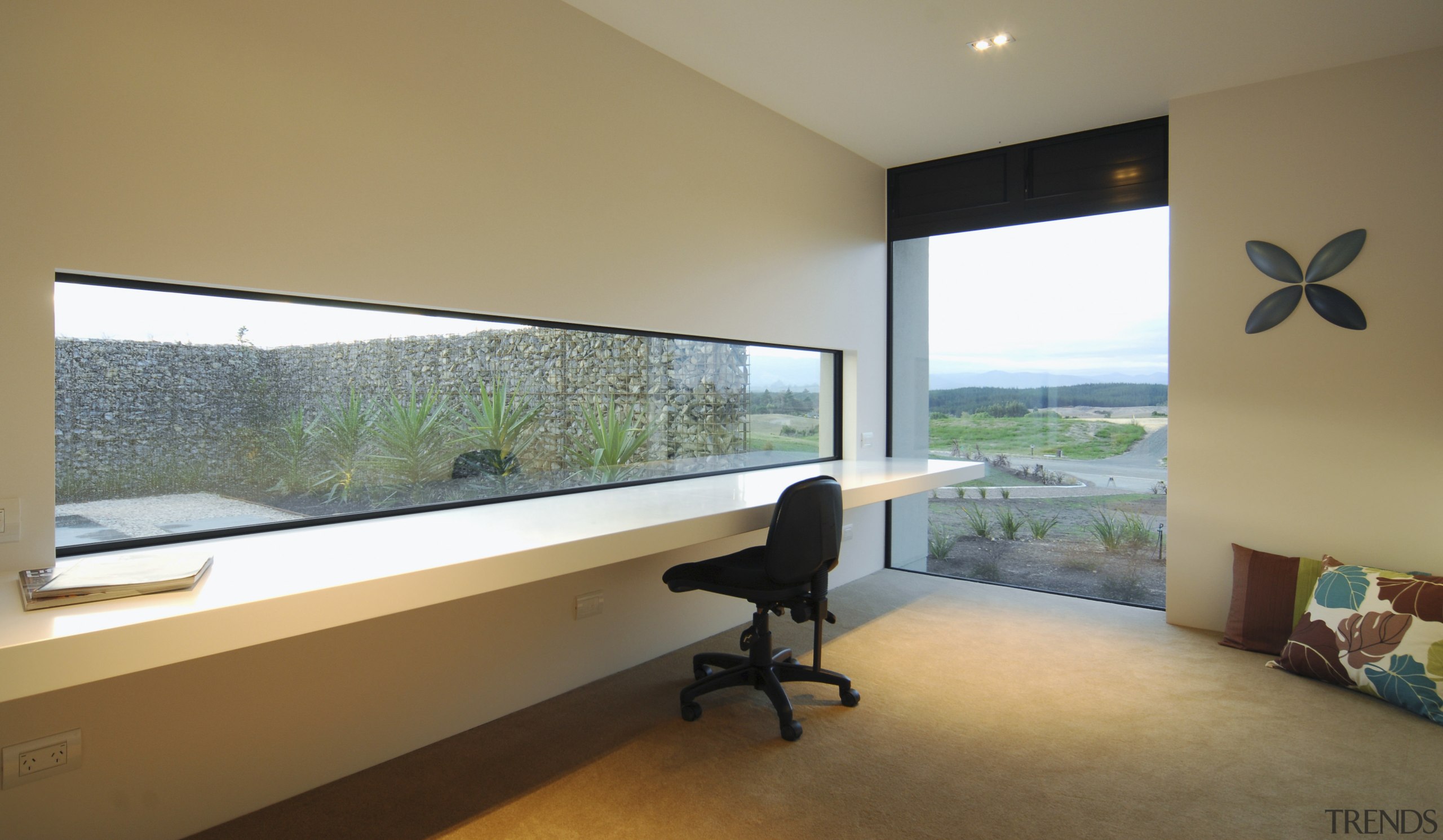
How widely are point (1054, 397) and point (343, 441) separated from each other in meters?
3.74

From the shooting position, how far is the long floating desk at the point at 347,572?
1.34 m

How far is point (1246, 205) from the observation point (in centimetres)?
360

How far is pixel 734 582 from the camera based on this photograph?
2.61 m

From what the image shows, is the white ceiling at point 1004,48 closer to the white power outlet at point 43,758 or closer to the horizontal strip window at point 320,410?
the horizontal strip window at point 320,410

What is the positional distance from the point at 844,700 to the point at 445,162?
237 centimetres

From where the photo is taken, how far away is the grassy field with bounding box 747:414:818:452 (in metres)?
4.04

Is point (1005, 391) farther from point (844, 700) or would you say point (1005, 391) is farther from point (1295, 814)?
point (1295, 814)

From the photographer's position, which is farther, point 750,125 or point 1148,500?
point 1148,500

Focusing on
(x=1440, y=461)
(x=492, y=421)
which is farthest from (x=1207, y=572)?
(x=492, y=421)

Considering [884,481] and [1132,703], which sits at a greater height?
[884,481]

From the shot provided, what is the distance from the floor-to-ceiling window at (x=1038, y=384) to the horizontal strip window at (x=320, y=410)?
78.2 inches

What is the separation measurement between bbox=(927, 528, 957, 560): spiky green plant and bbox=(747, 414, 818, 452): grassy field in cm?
100

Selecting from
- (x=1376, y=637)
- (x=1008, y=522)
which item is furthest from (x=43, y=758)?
(x=1008, y=522)

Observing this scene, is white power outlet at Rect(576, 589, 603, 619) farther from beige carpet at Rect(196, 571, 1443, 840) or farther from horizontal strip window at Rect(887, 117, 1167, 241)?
horizontal strip window at Rect(887, 117, 1167, 241)
